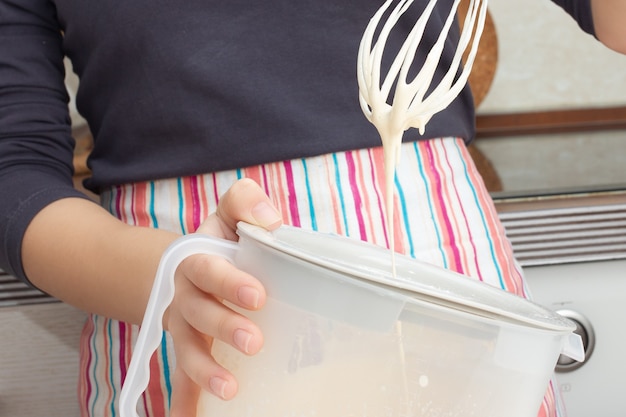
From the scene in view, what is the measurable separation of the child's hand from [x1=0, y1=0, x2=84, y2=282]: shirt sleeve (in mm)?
223

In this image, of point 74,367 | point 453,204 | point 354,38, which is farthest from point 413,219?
point 74,367

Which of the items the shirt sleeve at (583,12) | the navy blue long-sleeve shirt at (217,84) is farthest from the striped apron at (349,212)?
the shirt sleeve at (583,12)

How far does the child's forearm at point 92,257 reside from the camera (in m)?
0.53

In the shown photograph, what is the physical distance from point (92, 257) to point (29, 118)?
0.52 feet

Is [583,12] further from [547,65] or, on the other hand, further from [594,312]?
[547,65]

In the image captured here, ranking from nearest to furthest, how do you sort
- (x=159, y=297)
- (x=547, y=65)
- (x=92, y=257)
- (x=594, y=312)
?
(x=159, y=297) → (x=92, y=257) → (x=594, y=312) → (x=547, y=65)

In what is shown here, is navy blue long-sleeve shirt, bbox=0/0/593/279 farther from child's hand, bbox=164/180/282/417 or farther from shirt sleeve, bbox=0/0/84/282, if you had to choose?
child's hand, bbox=164/180/282/417

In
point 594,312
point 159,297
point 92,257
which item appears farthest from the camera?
point 594,312

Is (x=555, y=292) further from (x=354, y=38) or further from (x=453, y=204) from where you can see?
(x=354, y=38)

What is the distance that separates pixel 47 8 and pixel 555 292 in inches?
22.4

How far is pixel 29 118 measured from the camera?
0.66 meters

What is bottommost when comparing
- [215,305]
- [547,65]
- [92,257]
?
[547,65]

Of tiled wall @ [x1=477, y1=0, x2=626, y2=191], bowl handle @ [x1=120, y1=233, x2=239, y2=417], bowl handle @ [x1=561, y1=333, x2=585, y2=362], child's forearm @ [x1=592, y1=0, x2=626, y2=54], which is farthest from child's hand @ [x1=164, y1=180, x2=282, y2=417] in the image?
tiled wall @ [x1=477, y1=0, x2=626, y2=191]

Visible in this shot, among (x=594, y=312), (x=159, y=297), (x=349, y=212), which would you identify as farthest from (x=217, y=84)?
(x=594, y=312)
